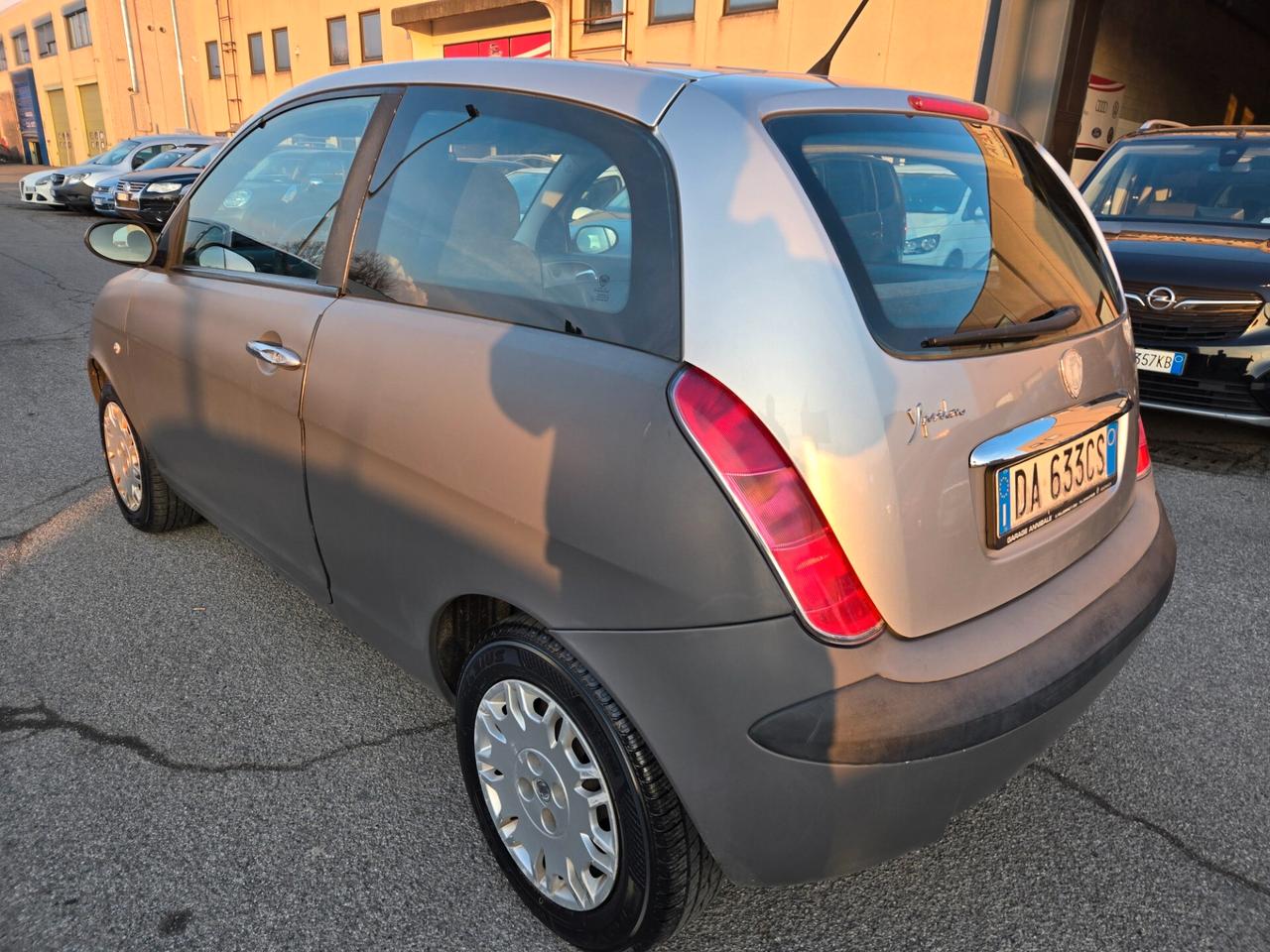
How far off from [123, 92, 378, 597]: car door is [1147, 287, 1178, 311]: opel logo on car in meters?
4.27

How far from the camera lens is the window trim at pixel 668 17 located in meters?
15.3

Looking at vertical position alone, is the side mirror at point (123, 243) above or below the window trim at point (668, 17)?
below

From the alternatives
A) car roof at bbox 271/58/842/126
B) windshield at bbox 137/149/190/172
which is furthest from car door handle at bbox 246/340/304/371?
windshield at bbox 137/149/190/172

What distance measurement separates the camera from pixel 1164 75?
17375 mm

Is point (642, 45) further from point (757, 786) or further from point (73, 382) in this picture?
point (757, 786)

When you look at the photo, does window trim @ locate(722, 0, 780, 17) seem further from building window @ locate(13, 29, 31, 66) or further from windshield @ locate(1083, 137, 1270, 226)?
building window @ locate(13, 29, 31, 66)

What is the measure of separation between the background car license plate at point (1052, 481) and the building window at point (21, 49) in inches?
2281

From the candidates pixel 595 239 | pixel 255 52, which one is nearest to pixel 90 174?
pixel 255 52

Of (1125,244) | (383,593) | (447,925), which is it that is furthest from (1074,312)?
(1125,244)

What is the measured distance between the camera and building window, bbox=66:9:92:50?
37.9 metres

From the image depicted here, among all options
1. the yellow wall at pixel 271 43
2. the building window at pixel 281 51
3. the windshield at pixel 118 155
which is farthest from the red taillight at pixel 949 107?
the building window at pixel 281 51

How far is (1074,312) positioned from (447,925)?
1889 mm

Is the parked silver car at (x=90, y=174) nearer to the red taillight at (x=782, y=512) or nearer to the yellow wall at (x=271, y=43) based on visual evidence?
the yellow wall at (x=271, y=43)

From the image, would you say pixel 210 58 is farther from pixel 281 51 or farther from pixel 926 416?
pixel 926 416
